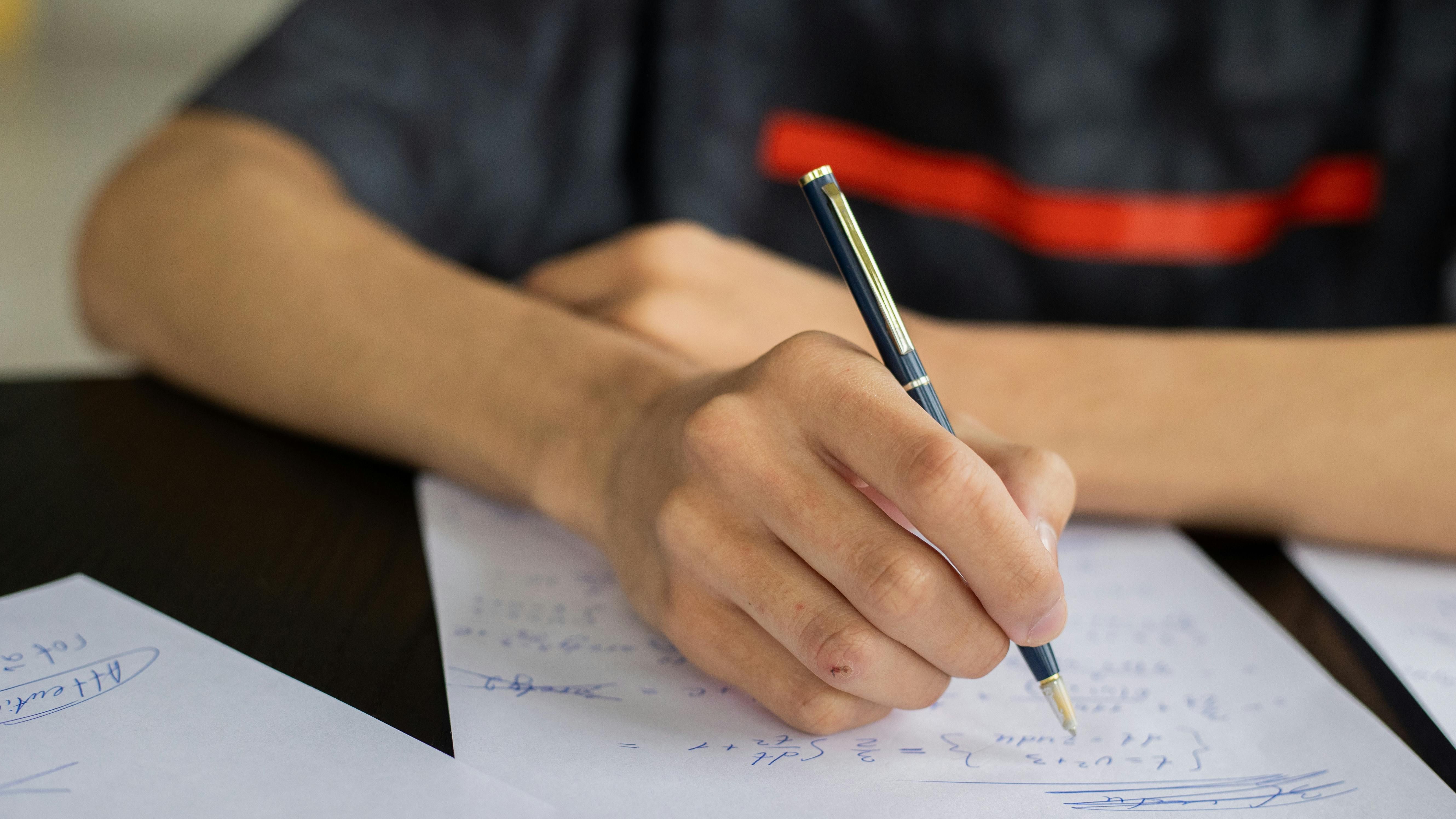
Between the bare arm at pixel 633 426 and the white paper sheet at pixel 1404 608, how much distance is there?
0.68ft

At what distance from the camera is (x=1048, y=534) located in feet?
1.07

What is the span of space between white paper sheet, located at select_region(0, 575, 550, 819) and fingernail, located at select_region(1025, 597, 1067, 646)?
0.52ft

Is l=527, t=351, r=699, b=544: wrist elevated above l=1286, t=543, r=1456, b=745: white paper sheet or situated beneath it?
situated beneath

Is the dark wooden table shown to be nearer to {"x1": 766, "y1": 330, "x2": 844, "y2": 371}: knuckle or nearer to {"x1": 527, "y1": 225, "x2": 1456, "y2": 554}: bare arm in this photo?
{"x1": 527, "y1": 225, "x2": 1456, "y2": 554}: bare arm

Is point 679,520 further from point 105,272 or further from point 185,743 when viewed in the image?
point 105,272

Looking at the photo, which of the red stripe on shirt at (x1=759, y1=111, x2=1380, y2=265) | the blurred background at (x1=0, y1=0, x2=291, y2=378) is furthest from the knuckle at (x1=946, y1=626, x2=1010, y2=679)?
the blurred background at (x1=0, y1=0, x2=291, y2=378)

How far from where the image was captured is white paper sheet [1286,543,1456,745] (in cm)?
42

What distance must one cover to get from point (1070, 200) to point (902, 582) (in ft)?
1.94

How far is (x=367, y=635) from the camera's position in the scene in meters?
0.40

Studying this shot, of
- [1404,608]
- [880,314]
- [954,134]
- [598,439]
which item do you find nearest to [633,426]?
[598,439]

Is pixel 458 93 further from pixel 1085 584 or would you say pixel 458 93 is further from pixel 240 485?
pixel 1085 584

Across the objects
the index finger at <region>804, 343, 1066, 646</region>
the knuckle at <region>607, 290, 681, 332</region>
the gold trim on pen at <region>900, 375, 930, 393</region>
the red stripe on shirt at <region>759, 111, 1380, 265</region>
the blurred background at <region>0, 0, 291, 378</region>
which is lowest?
the index finger at <region>804, 343, 1066, 646</region>

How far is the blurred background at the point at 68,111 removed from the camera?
7.35 feet

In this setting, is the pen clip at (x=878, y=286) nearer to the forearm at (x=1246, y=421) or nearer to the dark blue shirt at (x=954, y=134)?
the forearm at (x=1246, y=421)
